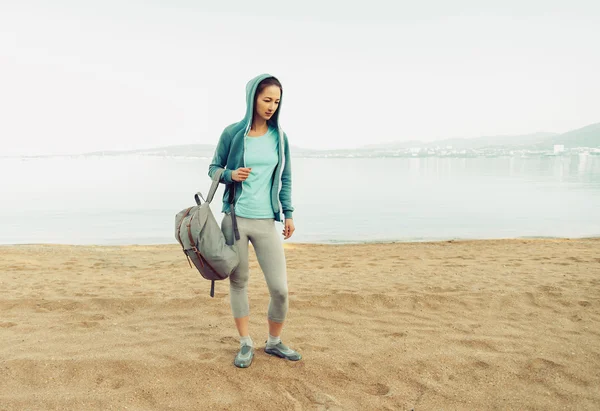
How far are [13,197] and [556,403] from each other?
36675 millimetres

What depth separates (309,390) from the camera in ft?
10.6

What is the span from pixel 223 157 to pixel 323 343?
71.8 inches

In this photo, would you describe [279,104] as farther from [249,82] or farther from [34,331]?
[34,331]

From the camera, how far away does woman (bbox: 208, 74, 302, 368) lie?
10.7ft

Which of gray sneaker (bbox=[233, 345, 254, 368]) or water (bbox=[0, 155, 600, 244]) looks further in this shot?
water (bbox=[0, 155, 600, 244])

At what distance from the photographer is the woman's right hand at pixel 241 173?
3.13m

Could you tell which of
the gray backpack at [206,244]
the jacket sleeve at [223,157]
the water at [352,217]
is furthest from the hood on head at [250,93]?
the water at [352,217]

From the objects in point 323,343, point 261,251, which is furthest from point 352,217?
point 261,251

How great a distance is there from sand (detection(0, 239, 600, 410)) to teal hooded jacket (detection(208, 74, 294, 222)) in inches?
48.8

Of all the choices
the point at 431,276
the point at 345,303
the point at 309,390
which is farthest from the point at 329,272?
the point at 309,390

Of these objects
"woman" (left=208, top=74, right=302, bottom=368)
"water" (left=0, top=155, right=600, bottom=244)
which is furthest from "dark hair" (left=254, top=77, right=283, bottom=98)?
"water" (left=0, top=155, right=600, bottom=244)

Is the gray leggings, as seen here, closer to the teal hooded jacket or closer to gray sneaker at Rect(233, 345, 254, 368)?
the teal hooded jacket

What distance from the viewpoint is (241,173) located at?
3135mm

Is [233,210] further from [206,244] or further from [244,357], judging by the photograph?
[244,357]
